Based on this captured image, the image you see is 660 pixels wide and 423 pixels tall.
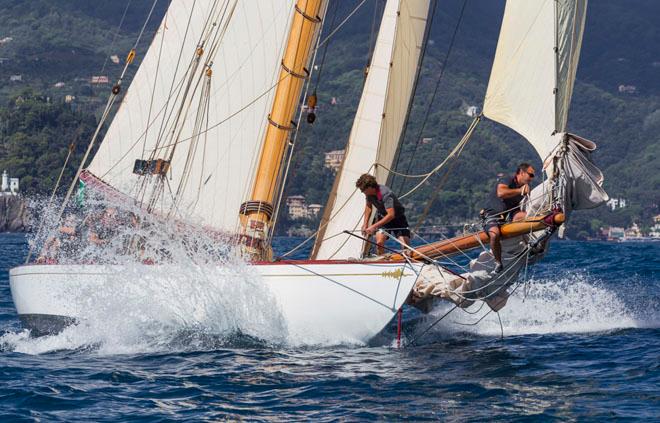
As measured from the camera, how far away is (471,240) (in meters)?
14.3

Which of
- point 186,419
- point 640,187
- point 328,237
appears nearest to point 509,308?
point 328,237

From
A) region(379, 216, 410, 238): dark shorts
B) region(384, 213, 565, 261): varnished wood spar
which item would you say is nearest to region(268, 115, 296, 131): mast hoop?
region(379, 216, 410, 238): dark shorts

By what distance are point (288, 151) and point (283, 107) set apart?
0.95 m

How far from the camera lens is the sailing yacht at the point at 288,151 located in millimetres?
13461

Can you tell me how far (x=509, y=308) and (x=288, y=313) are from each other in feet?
16.8

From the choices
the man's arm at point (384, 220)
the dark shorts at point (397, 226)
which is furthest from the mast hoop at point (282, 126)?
the man's arm at point (384, 220)

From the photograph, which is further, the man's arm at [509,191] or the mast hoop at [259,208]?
the mast hoop at [259,208]

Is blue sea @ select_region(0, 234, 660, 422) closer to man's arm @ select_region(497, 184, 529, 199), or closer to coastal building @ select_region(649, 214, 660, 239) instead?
man's arm @ select_region(497, 184, 529, 199)

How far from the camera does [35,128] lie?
139 meters

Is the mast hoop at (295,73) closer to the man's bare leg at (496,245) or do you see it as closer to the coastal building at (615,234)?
the man's bare leg at (496,245)

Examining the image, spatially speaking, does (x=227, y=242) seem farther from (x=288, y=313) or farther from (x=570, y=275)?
(x=570, y=275)

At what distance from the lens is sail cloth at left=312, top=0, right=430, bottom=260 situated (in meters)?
17.2

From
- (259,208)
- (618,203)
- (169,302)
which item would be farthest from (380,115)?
(618,203)

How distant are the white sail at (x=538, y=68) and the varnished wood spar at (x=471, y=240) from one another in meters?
0.75
